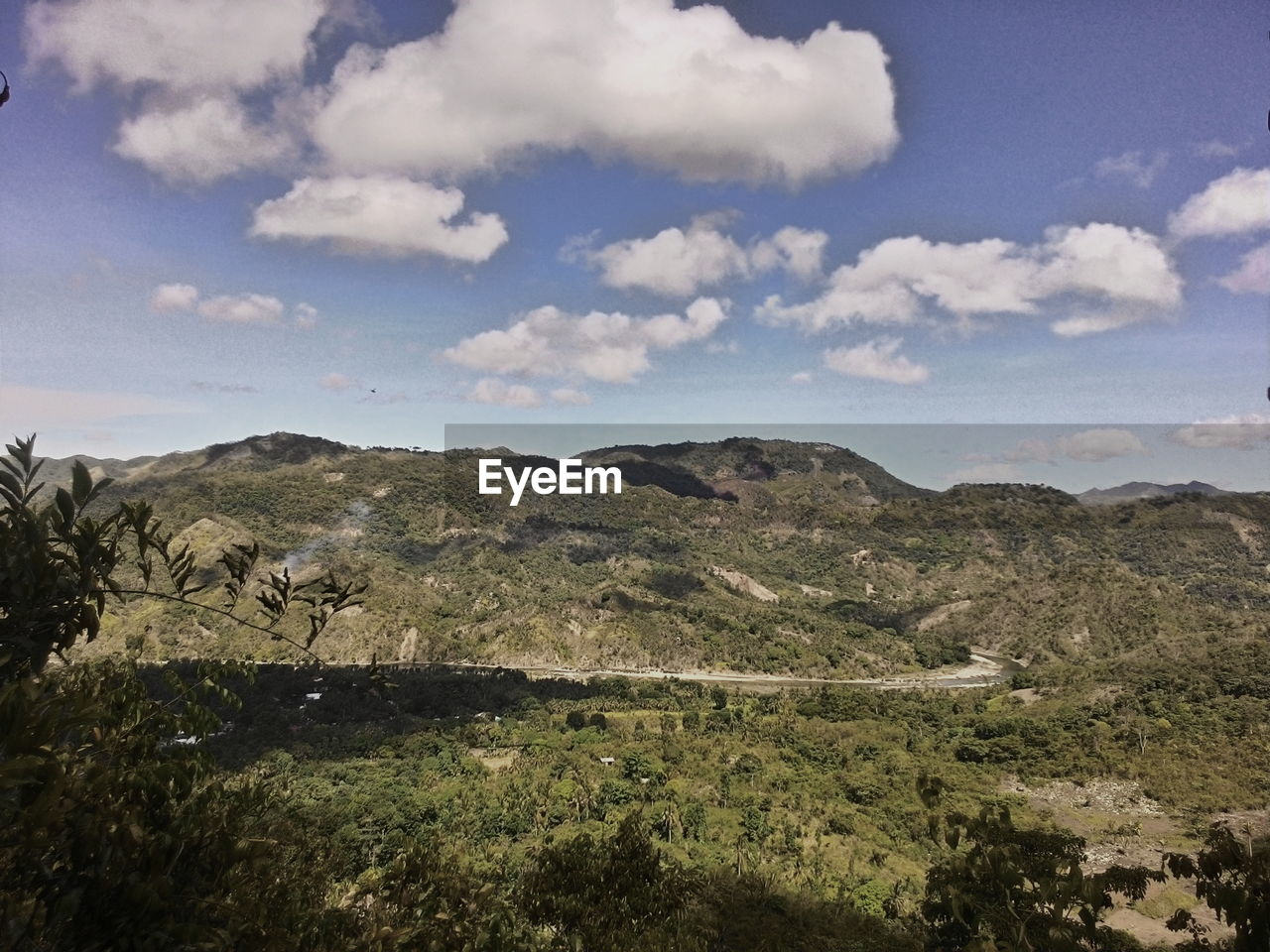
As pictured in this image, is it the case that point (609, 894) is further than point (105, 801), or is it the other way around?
point (609, 894)

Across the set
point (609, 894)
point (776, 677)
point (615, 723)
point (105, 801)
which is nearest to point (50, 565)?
point (105, 801)

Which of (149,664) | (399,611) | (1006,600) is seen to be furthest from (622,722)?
(1006,600)

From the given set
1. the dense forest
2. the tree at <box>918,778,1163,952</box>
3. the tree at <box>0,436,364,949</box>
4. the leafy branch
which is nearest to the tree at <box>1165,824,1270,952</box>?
the dense forest

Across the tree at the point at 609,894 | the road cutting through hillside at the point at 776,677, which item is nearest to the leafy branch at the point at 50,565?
the tree at the point at 609,894

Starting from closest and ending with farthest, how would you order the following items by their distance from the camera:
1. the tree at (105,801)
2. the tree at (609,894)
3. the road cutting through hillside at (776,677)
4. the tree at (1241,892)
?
the tree at (105,801) < the tree at (1241,892) < the tree at (609,894) < the road cutting through hillside at (776,677)

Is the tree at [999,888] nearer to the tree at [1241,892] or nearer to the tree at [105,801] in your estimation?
the tree at [1241,892]

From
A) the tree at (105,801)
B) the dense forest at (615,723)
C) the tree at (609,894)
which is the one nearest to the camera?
the tree at (105,801)

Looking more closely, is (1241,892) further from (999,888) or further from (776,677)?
(776,677)
